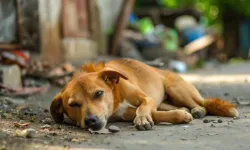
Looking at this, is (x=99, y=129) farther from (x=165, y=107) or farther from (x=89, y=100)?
(x=165, y=107)

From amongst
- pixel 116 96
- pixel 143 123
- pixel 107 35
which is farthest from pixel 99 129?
pixel 107 35

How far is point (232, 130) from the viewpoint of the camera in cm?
523

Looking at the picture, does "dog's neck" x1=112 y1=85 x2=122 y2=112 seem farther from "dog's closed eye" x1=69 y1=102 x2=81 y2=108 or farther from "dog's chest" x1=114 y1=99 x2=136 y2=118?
"dog's closed eye" x1=69 y1=102 x2=81 y2=108

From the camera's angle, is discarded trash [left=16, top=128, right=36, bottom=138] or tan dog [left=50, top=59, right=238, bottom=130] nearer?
discarded trash [left=16, top=128, right=36, bottom=138]

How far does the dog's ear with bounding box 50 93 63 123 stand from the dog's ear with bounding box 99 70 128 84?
1.56 feet

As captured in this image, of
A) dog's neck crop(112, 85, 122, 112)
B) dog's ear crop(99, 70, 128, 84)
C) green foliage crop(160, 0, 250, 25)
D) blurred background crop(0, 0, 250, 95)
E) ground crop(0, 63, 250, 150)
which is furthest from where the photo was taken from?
green foliage crop(160, 0, 250, 25)

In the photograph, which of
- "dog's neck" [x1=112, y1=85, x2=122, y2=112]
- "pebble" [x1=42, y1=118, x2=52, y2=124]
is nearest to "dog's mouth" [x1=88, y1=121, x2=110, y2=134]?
"dog's neck" [x1=112, y1=85, x2=122, y2=112]

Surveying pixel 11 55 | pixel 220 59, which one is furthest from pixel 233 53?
pixel 11 55

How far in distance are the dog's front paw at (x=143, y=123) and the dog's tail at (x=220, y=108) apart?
1.08 metres

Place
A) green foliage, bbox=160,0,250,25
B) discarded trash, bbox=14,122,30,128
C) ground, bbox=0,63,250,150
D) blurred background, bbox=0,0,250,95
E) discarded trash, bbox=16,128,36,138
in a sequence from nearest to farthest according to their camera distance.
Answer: ground, bbox=0,63,250,150 → discarded trash, bbox=16,128,36,138 → discarded trash, bbox=14,122,30,128 → blurred background, bbox=0,0,250,95 → green foliage, bbox=160,0,250,25

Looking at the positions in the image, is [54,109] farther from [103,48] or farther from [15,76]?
[103,48]

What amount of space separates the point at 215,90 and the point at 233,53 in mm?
11595

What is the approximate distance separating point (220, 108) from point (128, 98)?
3.41 feet

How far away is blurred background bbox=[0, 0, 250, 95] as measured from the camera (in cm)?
905
